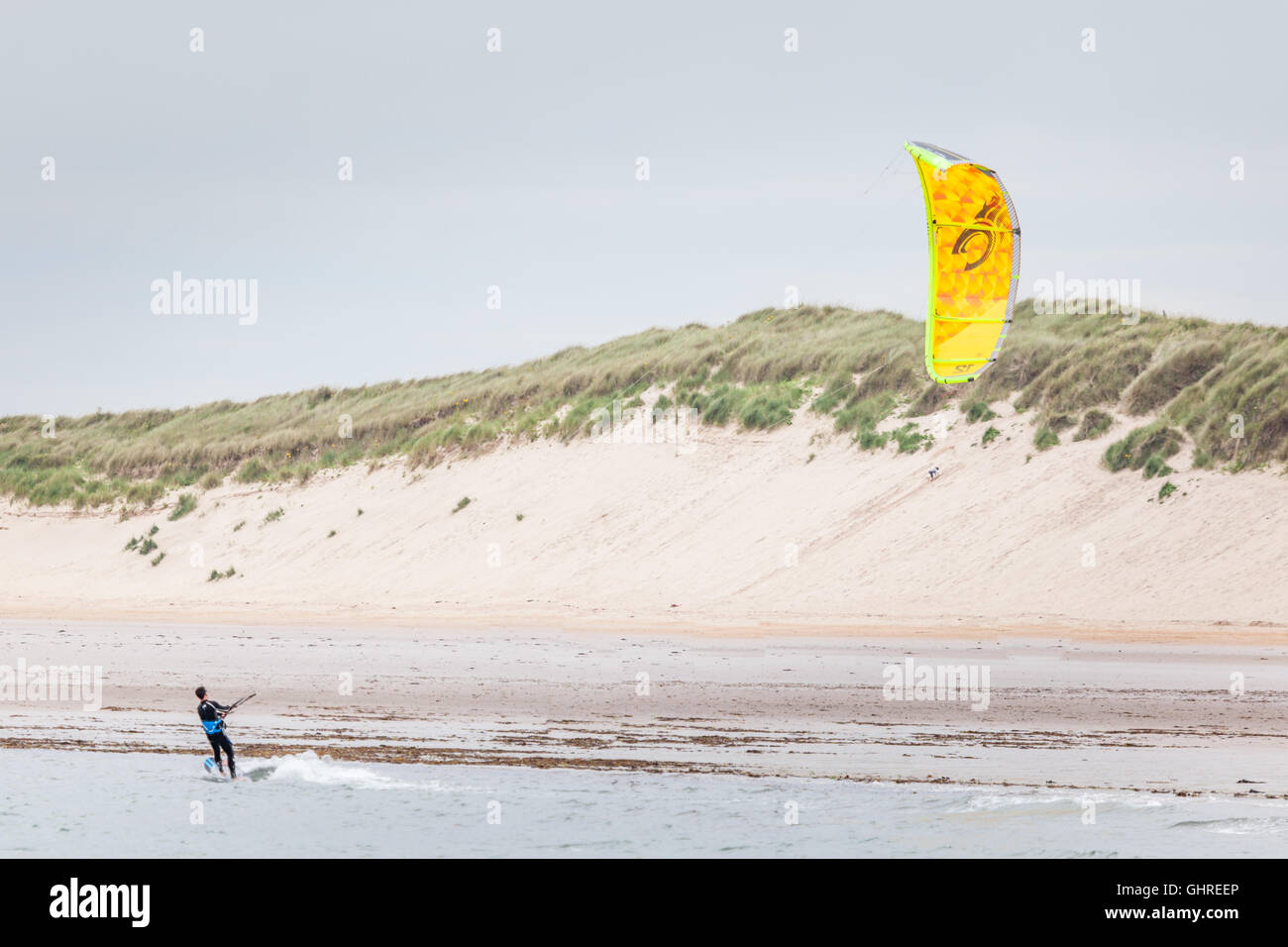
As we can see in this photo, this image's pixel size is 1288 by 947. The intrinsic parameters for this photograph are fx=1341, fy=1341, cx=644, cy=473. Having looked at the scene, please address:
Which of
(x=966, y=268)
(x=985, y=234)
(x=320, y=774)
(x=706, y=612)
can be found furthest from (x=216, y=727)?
(x=985, y=234)

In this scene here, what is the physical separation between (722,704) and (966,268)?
10725 millimetres

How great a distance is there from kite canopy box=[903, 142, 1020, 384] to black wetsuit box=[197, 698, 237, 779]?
13.8 meters

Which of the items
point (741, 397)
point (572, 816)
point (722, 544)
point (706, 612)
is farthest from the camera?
point (741, 397)

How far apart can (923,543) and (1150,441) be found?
5042mm

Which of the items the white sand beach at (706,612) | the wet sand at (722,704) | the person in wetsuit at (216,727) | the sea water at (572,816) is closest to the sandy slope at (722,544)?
the white sand beach at (706,612)

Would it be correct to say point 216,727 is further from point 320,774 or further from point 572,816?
point 572,816

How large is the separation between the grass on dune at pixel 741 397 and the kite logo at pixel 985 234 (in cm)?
606

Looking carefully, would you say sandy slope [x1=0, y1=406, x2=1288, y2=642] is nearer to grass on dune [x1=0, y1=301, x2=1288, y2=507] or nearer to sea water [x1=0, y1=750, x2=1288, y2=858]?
grass on dune [x1=0, y1=301, x2=1288, y2=507]

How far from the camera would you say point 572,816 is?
11016 mm

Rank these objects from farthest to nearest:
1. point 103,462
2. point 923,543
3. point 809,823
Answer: point 103,462, point 923,543, point 809,823
